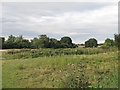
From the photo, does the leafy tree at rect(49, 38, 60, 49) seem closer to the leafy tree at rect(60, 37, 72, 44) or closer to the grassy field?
the leafy tree at rect(60, 37, 72, 44)

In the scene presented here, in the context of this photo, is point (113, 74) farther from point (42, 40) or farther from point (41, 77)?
point (42, 40)

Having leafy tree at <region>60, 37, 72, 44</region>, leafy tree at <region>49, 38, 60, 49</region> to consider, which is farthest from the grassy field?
leafy tree at <region>49, 38, 60, 49</region>

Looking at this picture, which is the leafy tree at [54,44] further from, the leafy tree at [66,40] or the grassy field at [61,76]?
the grassy field at [61,76]

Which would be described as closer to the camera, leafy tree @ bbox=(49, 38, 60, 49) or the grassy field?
the grassy field

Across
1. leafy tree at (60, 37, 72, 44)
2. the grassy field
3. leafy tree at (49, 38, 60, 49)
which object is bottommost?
the grassy field

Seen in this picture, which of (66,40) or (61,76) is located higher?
(66,40)

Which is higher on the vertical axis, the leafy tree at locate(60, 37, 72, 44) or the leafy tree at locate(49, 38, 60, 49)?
the leafy tree at locate(60, 37, 72, 44)

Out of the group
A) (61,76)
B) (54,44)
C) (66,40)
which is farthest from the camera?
(54,44)

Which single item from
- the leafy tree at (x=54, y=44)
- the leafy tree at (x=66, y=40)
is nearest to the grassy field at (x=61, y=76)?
the leafy tree at (x=66, y=40)

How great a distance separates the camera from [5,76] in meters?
6.01

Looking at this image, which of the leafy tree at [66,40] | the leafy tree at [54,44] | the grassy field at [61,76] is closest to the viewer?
the grassy field at [61,76]

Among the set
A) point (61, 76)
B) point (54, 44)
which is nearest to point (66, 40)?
point (54, 44)

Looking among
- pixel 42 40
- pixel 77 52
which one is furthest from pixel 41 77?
pixel 77 52

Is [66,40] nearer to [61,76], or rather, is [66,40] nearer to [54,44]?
Result: [54,44]
